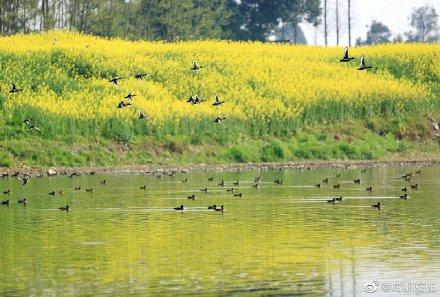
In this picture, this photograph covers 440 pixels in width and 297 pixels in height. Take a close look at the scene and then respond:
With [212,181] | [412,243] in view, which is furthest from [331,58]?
[412,243]

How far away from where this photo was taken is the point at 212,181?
5225cm

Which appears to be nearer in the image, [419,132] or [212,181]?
[212,181]

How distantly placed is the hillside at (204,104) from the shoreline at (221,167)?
140 centimetres

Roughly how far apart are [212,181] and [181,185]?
268 cm

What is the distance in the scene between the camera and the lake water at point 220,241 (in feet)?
82.4

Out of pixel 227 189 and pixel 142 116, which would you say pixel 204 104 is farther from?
pixel 227 189

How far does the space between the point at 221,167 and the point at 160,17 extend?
61.5m

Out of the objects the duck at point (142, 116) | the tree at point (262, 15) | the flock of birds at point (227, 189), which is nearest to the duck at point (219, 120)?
the duck at point (142, 116)

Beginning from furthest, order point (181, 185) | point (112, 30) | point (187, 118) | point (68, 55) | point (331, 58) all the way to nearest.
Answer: point (112, 30), point (331, 58), point (68, 55), point (187, 118), point (181, 185)

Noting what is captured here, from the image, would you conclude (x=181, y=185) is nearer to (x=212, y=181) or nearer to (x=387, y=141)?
(x=212, y=181)

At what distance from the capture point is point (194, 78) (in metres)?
74.6


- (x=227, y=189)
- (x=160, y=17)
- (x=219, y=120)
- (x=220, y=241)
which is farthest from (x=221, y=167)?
(x=160, y=17)

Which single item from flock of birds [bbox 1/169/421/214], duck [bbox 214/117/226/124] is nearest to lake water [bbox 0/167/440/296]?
flock of birds [bbox 1/169/421/214]

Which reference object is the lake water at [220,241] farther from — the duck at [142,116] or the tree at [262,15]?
the tree at [262,15]
